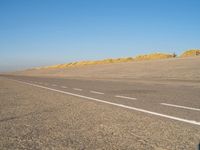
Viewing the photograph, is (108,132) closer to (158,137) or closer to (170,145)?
(158,137)

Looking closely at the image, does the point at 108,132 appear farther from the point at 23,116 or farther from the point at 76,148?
the point at 23,116

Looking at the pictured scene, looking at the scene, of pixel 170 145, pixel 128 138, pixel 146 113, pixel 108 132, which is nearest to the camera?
pixel 170 145

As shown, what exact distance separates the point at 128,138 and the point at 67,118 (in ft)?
7.74

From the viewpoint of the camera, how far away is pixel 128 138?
4.55 meters

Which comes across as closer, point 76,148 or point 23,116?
point 76,148

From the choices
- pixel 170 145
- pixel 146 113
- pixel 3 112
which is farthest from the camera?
pixel 3 112

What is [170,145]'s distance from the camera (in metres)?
4.09

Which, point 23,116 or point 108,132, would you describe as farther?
point 23,116

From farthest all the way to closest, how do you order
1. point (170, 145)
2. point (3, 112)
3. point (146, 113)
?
point (3, 112) < point (146, 113) < point (170, 145)

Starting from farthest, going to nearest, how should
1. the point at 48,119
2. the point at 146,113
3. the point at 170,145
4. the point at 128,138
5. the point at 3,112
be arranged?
1. the point at 3,112
2. the point at 146,113
3. the point at 48,119
4. the point at 128,138
5. the point at 170,145

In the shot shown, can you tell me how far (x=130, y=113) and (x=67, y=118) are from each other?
66.1 inches

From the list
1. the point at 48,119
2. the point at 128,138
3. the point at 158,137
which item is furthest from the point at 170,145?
the point at 48,119

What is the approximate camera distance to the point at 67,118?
653 cm

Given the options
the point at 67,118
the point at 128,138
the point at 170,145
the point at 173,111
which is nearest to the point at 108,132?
the point at 128,138
